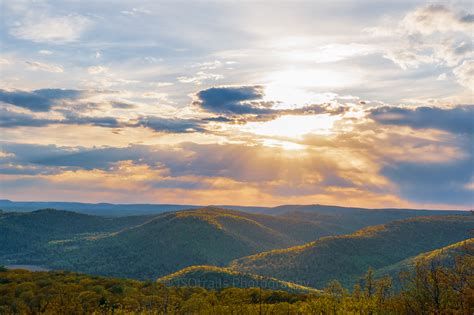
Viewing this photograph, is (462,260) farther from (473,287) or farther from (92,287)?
(92,287)

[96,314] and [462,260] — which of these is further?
[96,314]

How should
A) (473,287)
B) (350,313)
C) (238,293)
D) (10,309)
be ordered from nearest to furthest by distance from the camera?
(473,287), (350,313), (10,309), (238,293)

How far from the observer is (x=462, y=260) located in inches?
2151

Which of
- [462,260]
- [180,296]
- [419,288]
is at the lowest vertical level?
[180,296]

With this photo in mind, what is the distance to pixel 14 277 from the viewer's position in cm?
11938

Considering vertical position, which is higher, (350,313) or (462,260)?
(462,260)

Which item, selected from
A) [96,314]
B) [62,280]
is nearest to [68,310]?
[96,314]

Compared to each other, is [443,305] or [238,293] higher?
[443,305]

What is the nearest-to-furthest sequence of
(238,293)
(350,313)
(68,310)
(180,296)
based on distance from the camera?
(350,313) → (68,310) → (238,293) → (180,296)

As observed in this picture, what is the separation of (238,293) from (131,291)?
104ft

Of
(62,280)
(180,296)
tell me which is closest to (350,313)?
(180,296)

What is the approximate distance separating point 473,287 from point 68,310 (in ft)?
213

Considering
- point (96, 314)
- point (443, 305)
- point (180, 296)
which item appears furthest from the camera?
point (180, 296)

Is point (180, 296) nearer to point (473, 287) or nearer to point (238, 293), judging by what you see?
point (238, 293)
